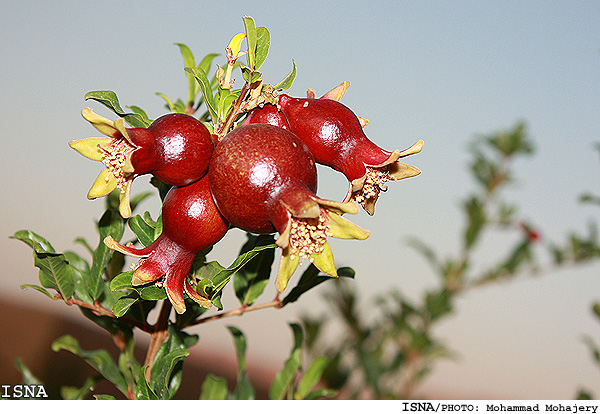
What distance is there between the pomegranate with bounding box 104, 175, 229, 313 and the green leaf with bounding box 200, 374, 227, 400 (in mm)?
523

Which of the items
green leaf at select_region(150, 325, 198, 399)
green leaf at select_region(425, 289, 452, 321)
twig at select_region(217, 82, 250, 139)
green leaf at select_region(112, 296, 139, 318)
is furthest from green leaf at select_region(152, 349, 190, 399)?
green leaf at select_region(425, 289, 452, 321)

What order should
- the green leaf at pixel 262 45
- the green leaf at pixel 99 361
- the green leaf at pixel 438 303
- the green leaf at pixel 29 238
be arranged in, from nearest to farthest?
the green leaf at pixel 262 45 → the green leaf at pixel 29 238 → the green leaf at pixel 99 361 → the green leaf at pixel 438 303

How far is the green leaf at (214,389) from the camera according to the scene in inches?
40.4

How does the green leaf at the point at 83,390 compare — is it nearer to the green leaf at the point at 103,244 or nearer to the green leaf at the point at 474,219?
the green leaf at the point at 103,244

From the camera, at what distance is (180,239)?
22.7 inches

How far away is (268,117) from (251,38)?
11 cm

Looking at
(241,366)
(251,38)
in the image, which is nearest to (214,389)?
(241,366)

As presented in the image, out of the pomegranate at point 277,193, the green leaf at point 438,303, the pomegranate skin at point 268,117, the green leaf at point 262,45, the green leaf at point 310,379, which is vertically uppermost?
the green leaf at point 262,45

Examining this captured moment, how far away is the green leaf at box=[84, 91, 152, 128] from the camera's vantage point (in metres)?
0.59

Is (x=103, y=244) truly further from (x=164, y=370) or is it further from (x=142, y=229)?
(x=164, y=370)

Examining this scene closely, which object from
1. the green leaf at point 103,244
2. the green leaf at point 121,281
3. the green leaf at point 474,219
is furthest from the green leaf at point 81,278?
the green leaf at point 474,219

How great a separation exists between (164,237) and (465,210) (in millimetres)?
1881

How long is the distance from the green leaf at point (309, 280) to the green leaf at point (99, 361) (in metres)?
0.36
